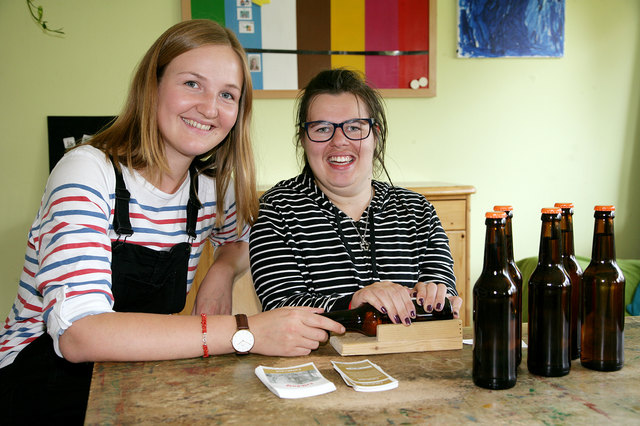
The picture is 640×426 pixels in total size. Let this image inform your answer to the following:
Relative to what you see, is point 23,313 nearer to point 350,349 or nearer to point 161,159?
point 161,159

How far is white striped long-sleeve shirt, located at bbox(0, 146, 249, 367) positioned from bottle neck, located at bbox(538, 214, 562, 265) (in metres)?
0.91

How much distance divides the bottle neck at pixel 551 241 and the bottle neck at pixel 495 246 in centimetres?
10

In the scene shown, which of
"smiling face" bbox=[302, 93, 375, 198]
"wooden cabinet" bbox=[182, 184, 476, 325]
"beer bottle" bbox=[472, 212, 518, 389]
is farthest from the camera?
"wooden cabinet" bbox=[182, 184, 476, 325]

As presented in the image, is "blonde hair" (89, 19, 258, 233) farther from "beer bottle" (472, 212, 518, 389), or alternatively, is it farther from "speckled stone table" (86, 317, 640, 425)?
"beer bottle" (472, 212, 518, 389)

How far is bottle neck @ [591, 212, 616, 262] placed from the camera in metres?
1.12

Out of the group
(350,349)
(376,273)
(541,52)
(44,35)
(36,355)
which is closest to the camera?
(350,349)

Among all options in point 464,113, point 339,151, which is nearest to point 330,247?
point 339,151

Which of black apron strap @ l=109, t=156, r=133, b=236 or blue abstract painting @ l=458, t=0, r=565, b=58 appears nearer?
black apron strap @ l=109, t=156, r=133, b=236

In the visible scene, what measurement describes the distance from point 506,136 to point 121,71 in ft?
8.39

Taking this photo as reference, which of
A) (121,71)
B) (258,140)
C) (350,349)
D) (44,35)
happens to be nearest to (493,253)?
(350,349)

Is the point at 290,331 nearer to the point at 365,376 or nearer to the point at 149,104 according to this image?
the point at 365,376

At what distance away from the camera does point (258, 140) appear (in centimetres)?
359

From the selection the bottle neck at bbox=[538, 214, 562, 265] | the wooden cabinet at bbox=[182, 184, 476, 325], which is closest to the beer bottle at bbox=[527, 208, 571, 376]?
the bottle neck at bbox=[538, 214, 562, 265]

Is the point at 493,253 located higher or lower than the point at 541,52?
lower
